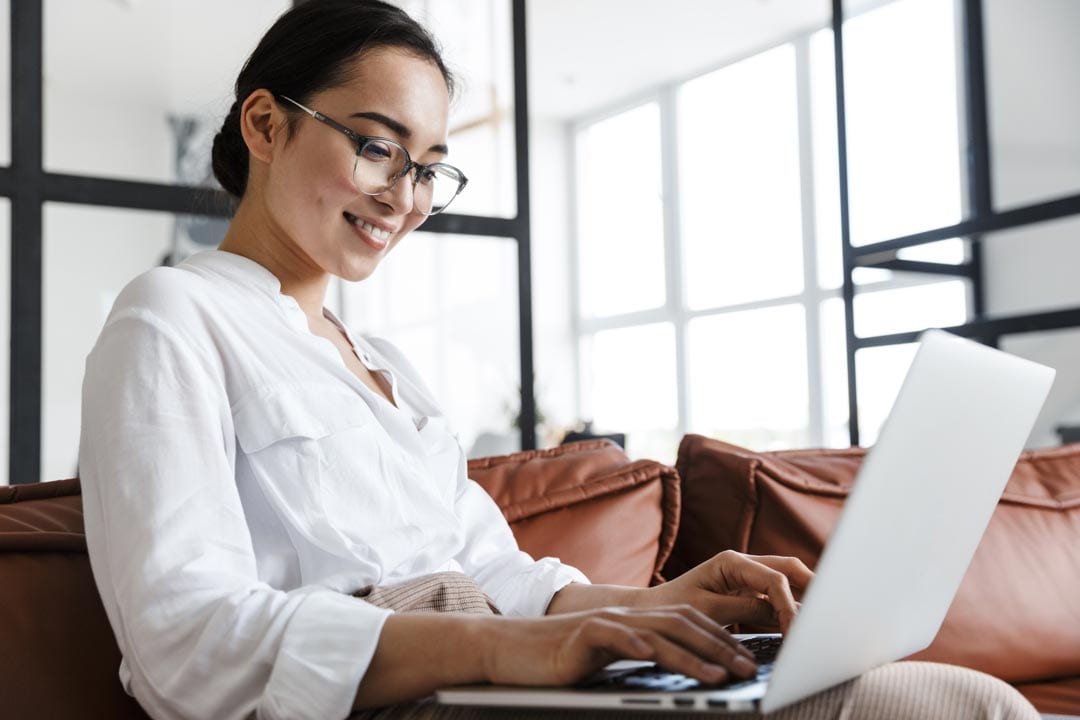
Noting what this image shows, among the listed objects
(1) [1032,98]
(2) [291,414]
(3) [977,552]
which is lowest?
(3) [977,552]

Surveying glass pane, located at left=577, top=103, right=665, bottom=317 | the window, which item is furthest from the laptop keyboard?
glass pane, located at left=577, top=103, right=665, bottom=317

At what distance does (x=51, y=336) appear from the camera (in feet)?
7.42

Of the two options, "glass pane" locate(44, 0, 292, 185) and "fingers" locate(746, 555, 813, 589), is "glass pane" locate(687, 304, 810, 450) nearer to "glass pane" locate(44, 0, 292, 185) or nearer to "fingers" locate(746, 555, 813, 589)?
"glass pane" locate(44, 0, 292, 185)

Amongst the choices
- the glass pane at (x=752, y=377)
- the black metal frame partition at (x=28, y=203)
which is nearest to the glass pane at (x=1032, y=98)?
the black metal frame partition at (x=28, y=203)

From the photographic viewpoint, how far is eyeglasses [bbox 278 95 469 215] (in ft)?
4.00

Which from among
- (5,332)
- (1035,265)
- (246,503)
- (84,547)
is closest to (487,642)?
(246,503)

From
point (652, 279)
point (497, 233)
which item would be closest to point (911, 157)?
point (497, 233)

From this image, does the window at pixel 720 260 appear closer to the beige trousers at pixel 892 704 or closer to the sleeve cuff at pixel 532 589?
the sleeve cuff at pixel 532 589

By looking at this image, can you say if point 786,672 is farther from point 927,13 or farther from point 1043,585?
point 927,13

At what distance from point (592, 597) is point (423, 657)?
0.48 metres

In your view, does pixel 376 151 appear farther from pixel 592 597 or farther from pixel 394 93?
pixel 592 597

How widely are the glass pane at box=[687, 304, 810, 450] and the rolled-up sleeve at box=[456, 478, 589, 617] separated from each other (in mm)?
7143

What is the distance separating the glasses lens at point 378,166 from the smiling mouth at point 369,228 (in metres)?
0.04

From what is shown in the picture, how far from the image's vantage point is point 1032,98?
12.1ft
